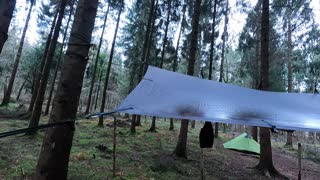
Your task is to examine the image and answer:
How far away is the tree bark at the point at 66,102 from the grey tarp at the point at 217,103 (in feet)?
3.24

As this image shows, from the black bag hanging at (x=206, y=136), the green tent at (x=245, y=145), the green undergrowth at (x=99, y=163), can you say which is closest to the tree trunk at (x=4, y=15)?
the green undergrowth at (x=99, y=163)

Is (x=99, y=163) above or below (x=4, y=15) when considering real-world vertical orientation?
below

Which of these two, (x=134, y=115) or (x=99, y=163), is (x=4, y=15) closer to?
(x=99, y=163)

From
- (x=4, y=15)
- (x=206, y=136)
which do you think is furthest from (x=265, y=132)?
(x=4, y=15)

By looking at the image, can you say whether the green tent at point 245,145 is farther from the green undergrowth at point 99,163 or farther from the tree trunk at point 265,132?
the tree trunk at point 265,132

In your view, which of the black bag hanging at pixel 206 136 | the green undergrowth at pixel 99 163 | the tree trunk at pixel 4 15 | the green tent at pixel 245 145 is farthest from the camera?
the green tent at pixel 245 145

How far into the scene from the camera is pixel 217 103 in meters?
4.21

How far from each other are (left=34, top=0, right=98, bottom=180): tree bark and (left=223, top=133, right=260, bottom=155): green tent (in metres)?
10.4

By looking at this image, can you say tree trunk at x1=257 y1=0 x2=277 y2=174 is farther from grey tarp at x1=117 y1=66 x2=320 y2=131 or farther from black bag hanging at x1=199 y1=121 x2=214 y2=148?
black bag hanging at x1=199 y1=121 x2=214 y2=148

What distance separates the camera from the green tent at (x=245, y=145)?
1166cm

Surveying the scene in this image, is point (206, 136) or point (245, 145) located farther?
point (245, 145)

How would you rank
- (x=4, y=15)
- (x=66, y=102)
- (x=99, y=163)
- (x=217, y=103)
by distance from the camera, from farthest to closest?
(x=99, y=163) < (x=217, y=103) < (x=66, y=102) < (x=4, y=15)

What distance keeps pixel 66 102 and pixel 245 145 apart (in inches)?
A: 418

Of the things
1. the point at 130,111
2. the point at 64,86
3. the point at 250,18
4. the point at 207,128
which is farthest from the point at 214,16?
the point at 64,86
